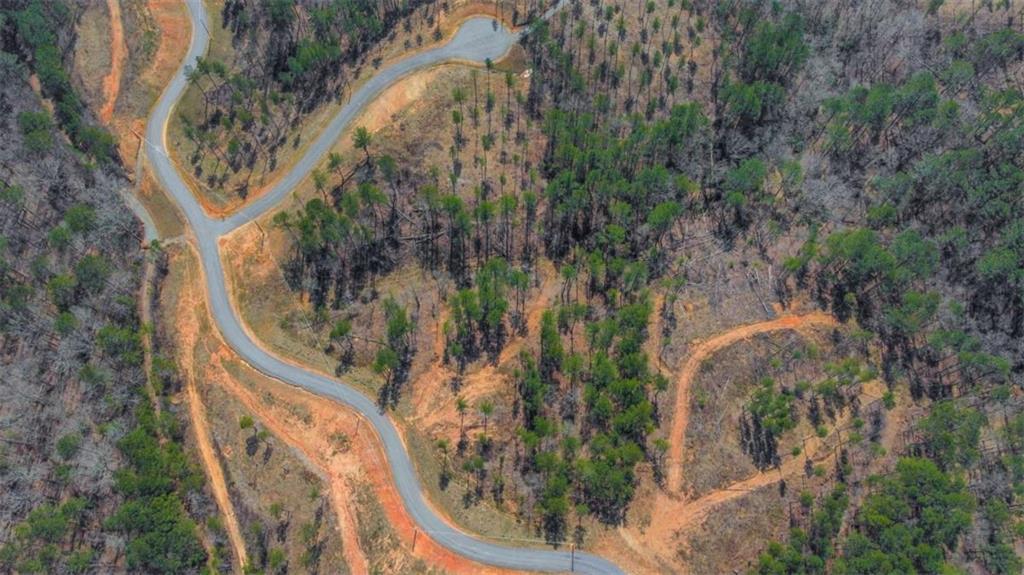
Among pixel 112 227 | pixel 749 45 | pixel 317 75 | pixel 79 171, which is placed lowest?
pixel 112 227

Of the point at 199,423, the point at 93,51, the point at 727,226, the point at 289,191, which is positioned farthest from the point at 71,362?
the point at 727,226

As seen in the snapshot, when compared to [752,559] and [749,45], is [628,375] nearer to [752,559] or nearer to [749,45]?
[752,559]

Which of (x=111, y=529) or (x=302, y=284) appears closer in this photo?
(x=111, y=529)

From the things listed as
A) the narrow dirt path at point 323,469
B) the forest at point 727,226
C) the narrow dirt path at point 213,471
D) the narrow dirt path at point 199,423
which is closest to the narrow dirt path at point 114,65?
the narrow dirt path at point 199,423

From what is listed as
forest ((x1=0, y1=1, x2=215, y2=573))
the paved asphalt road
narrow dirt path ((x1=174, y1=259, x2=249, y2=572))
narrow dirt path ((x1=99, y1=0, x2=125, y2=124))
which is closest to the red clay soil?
narrow dirt path ((x1=174, y1=259, x2=249, y2=572))

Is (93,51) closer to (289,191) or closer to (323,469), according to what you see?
(289,191)

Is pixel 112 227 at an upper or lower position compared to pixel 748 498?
upper

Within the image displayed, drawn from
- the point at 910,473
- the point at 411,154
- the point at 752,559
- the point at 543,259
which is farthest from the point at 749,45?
the point at 752,559
